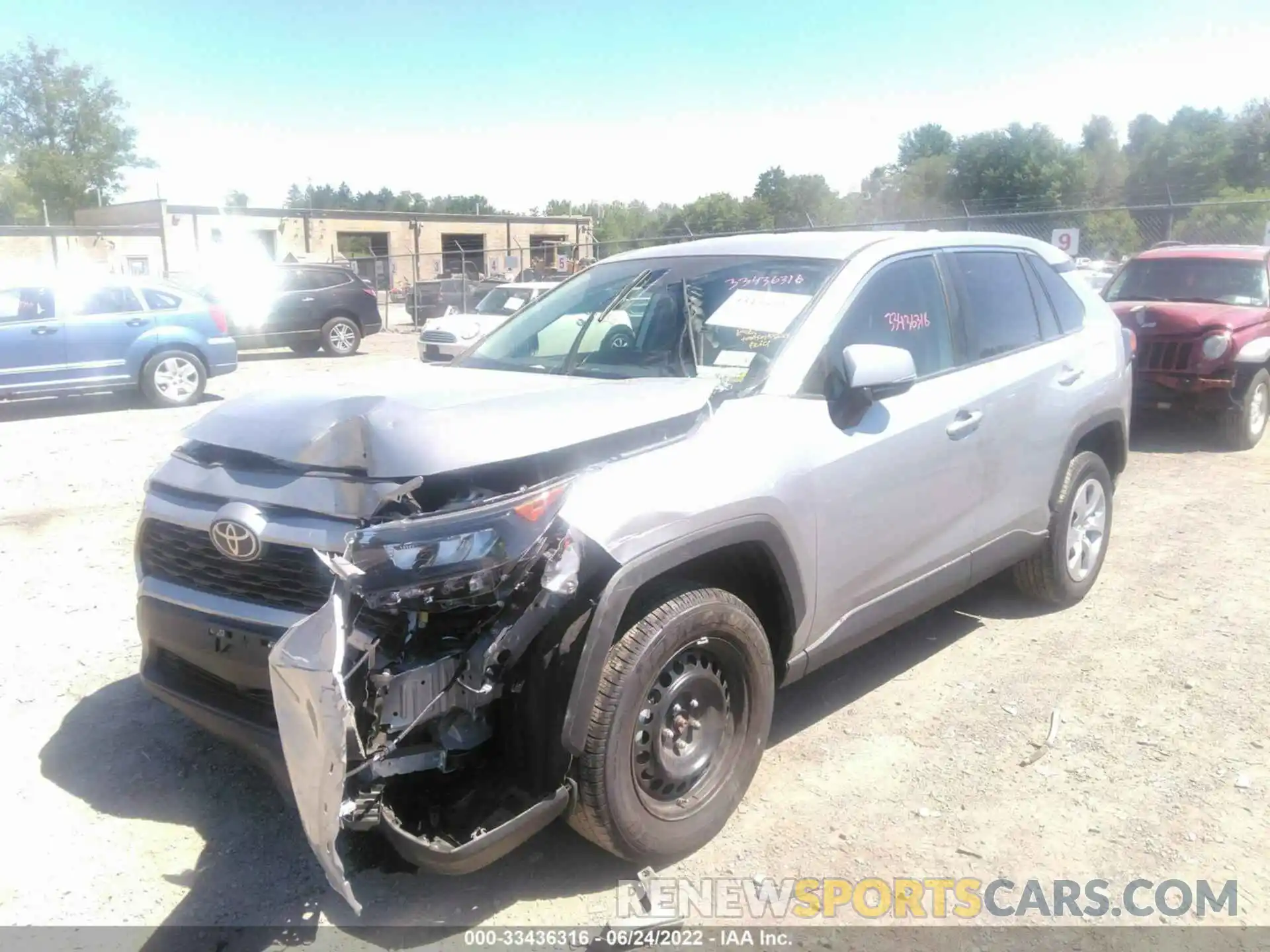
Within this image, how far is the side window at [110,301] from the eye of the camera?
11.8 m

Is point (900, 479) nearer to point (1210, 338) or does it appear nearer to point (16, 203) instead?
point (1210, 338)

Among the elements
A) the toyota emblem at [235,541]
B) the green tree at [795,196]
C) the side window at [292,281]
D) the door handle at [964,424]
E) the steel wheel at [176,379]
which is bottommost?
the steel wheel at [176,379]

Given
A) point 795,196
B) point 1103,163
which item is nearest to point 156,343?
point 795,196

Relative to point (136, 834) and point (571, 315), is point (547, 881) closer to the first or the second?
point (136, 834)

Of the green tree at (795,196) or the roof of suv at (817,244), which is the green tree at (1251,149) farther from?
the roof of suv at (817,244)

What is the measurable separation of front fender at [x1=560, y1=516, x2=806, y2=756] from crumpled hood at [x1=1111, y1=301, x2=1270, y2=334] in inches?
285

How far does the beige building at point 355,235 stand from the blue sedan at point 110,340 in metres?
21.9

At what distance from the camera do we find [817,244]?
3941 millimetres

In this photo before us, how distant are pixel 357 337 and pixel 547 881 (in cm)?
1744

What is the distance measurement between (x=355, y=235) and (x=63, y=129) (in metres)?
34.5

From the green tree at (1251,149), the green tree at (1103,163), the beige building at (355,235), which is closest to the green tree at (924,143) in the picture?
the green tree at (1103,163)

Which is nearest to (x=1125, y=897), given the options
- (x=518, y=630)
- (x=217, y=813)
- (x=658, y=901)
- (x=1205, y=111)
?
(x=658, y=901)

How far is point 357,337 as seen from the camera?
752 inches

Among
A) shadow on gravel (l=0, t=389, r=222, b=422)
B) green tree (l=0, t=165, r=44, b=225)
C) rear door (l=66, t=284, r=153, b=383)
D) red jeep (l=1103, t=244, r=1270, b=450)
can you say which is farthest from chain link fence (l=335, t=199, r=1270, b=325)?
green tree (l=0, t=165, r=44, b=225)
